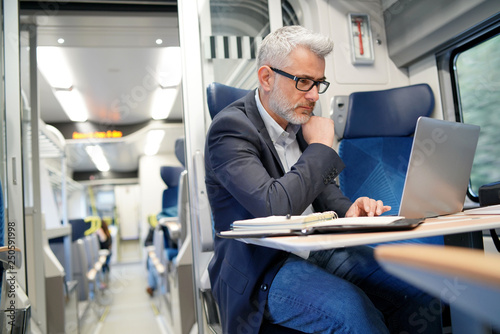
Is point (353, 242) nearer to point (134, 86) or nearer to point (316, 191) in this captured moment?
point (316, 191)

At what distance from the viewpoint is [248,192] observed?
135 cm

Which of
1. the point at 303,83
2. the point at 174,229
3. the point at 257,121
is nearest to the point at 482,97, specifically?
the point at 303,83

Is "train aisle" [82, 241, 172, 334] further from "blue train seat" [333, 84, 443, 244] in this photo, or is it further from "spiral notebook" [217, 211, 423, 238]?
"spiral notebook" [217, 211, 423, 238]

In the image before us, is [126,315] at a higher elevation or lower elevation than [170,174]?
lower

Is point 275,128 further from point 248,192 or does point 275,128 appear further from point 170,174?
point 170,174

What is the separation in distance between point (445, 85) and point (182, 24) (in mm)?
1567

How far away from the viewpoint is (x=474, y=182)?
232 cm

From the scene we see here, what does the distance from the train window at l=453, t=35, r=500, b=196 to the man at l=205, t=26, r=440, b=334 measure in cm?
99

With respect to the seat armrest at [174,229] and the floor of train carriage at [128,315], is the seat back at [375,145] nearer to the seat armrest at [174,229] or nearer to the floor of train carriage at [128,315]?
the floor of train carriage at [128,315]

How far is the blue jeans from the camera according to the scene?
1.18m

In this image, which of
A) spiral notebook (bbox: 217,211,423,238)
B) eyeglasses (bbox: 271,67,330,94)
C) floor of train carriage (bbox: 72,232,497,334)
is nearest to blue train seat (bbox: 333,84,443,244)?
floor of train carriage (bbox: 72,232,497,334)

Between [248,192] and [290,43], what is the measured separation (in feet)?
2.18

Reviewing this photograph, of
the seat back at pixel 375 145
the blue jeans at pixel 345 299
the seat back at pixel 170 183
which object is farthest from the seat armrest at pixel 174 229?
the blue jeans at pixel 345 299

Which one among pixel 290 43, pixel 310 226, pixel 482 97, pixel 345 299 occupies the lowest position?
pixel 345 299
